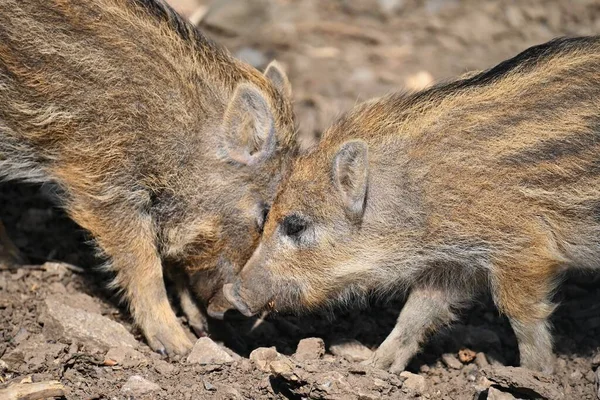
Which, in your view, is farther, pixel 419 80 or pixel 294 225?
pixel 419 80

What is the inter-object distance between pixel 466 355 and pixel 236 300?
A: 1.34 metres

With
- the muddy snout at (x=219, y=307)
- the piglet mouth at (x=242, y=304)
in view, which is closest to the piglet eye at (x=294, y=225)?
the piglet mouth at (x=242, y=304)

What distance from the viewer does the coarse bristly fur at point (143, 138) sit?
19.0ft

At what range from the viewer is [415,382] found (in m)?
5.39

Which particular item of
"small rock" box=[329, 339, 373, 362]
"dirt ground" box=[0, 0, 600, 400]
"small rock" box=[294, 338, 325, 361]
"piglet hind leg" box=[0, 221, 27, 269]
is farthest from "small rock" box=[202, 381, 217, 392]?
"piglet hind leg" box=[0, 221, 27, 269]

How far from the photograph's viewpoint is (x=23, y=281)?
6.02 meters

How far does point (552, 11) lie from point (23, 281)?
523cm

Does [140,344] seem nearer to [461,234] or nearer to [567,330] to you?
[461,234]

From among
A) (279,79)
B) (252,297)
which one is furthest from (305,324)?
(279,79)

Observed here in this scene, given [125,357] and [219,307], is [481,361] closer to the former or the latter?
[219,307]

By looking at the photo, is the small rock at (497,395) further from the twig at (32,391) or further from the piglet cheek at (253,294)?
the twig at (32,391)

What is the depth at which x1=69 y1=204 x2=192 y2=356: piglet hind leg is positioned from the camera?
5859mm

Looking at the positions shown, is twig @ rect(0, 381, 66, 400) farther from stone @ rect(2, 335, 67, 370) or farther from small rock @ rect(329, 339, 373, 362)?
small rock @ rect(329, 339, 373, 362)

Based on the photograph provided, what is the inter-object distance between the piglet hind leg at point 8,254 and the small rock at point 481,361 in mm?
2790
